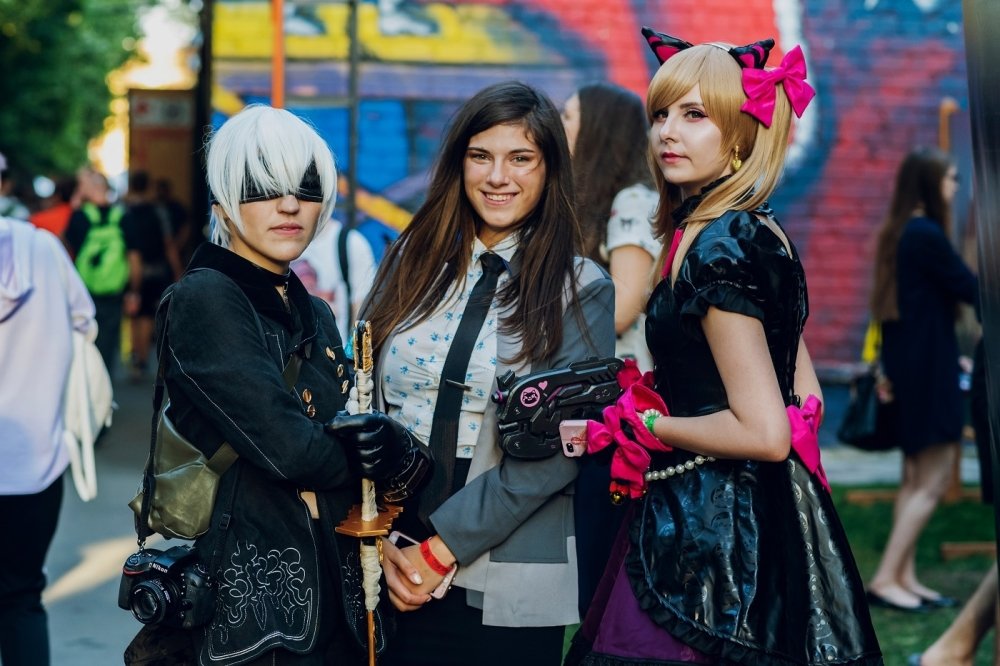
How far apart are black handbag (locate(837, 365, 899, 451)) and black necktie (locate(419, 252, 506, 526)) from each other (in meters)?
3.90

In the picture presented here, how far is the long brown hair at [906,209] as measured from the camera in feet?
20.6

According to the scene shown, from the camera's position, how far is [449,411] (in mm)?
3047

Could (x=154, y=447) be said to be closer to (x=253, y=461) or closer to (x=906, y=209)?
(x=253, y=461)

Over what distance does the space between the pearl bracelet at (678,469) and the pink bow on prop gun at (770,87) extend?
2.43 feet

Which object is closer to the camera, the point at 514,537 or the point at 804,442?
the point at 804,442

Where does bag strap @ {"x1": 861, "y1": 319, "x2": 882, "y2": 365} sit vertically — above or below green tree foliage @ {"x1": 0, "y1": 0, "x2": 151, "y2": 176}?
below

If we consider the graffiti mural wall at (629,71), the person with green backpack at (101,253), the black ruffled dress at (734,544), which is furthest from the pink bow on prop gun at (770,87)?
the person with green backpack at (101,253)

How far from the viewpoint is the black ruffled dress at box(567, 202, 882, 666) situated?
2.59 meters

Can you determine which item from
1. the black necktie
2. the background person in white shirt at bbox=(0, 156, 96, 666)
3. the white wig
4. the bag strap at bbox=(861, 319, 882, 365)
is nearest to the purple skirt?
Result: the black necktie

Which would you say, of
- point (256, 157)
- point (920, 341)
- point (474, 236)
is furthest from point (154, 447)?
point (920, 341)

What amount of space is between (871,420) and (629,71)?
5.26 metres

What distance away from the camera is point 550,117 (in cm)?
319

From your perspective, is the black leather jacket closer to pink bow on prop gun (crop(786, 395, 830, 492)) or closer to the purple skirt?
the purple skirt

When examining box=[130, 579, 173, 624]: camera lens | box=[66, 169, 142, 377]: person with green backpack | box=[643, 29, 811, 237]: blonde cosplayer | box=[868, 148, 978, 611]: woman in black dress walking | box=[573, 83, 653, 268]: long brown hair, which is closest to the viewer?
box=[130, 579, 173, 624]: camera lens
